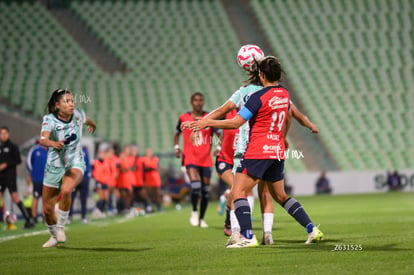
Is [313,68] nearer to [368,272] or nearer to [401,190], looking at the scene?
[401,190]

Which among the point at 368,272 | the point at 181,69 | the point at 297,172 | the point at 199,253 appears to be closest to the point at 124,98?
the point at 181,69

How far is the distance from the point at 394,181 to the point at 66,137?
85.8 ft

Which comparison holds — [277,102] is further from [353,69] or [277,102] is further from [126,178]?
[353,69]

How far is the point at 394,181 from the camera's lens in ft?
110

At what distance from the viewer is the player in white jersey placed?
9.43 meters

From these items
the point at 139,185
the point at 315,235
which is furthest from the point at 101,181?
the point at 315,235

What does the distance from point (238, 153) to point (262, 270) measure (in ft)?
11.7

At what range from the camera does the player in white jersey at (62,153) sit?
30.9 feet

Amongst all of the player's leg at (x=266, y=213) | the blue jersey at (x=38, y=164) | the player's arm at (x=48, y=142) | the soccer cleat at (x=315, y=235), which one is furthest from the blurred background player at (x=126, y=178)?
the soccer cleat at (x=315, y=235)

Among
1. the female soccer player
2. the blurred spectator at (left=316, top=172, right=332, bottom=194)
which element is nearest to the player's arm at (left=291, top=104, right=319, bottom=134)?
the female soccer player

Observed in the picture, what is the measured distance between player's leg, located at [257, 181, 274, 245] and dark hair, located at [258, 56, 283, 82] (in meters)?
1.44

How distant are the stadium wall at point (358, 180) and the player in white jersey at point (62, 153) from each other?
24.0 meters

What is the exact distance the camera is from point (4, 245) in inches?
417

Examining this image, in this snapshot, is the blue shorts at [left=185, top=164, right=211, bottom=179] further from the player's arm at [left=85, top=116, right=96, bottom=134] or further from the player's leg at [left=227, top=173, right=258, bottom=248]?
the player's leg at [left=227, top=173, right=258, bottom=248]
